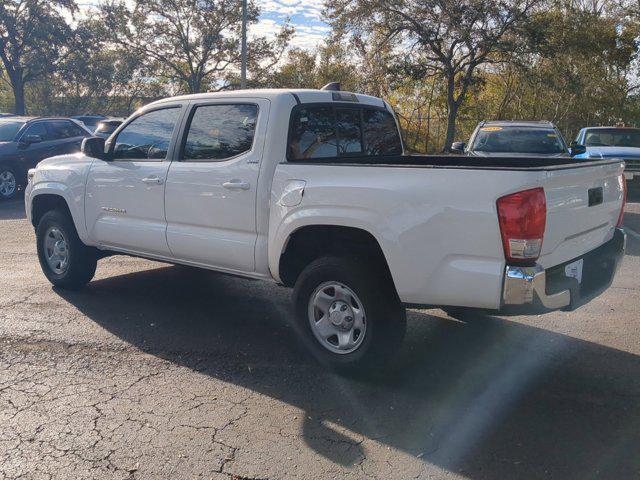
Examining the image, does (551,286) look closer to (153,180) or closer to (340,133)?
(340,133)

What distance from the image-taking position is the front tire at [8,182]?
13539 mm

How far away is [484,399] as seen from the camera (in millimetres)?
4000

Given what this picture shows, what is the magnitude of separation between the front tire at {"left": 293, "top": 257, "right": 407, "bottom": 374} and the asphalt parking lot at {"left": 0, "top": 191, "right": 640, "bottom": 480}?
7.0 inches

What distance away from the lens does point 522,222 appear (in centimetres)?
345

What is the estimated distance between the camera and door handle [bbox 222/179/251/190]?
4.67 metres

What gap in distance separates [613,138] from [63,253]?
1297 centimetres

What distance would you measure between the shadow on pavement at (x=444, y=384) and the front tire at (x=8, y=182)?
8.59 m

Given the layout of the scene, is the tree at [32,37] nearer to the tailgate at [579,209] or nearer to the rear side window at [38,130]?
the rear side window at [38,130]

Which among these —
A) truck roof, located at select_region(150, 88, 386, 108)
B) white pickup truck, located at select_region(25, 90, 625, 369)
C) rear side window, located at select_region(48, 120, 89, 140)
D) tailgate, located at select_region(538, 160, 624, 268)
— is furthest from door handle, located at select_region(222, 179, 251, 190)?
rear side window, located at select_region(48, 120, 89, 140)

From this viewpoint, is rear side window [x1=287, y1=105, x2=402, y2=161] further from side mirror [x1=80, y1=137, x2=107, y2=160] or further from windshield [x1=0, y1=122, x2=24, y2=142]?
windshield [x1=0, y1=122, x2=24, y2=142]

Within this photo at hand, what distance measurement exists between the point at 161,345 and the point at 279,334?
37.3 inches

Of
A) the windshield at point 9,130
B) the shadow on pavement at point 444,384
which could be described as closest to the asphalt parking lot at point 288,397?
the shadow on pavement at point 444,384

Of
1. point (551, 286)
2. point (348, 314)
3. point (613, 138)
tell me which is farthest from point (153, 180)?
point (613, 138)

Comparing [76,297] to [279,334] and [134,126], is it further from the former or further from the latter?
[279,334]
